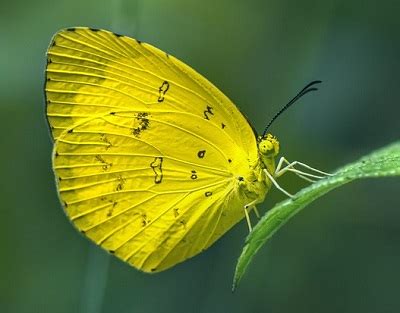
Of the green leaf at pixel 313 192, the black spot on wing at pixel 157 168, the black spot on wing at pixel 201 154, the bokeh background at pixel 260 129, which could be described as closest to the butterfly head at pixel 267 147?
the black spot on wing at pixel 201 154

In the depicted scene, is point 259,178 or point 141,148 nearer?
point 259,178

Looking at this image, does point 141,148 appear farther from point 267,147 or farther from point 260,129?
point 260,129

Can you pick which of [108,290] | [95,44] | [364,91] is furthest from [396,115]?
[95,44]

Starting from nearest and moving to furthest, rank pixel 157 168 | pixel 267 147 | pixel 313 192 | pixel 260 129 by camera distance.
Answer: pixel 313 192
pixel 267 147
pixel 157 168
pixel 260 129

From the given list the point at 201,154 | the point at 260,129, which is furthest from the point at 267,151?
the point at 260,129

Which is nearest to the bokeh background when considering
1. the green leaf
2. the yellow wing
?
the yellow wing

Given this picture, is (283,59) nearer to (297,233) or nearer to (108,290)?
(297,233)

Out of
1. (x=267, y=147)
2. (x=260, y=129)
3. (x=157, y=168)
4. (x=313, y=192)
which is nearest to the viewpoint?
(x=313, y=192)
